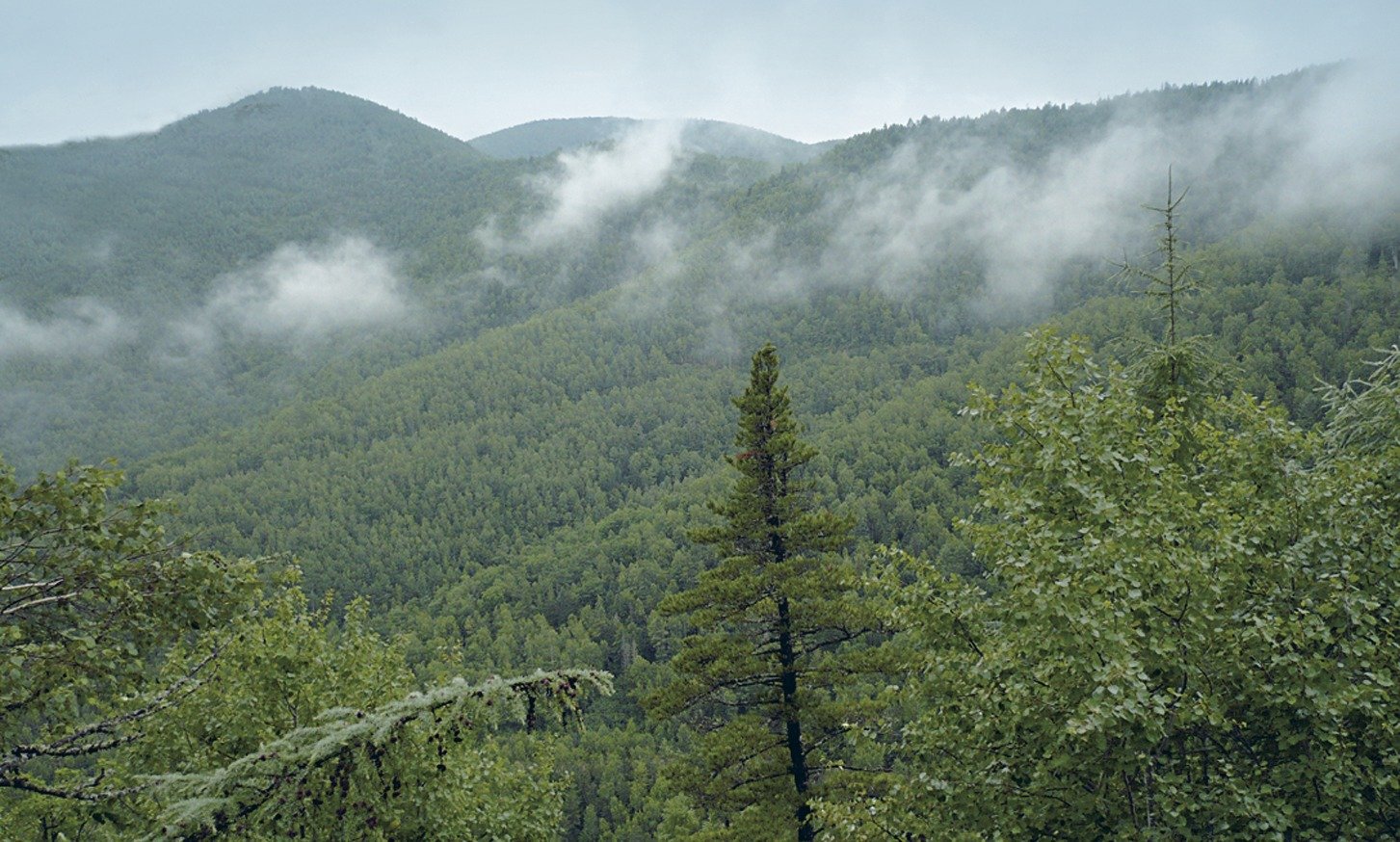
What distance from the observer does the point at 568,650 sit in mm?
113688

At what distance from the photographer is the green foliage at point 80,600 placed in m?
5.00

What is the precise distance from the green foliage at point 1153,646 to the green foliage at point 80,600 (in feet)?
20.7

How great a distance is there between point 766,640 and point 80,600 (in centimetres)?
1254

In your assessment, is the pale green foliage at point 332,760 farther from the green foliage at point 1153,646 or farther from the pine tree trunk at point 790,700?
the pine tree trunk at point 790,700

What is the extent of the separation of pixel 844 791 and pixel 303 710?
10.0 meters

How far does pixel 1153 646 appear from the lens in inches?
239

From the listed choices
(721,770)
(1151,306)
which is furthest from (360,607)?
(1151,306)

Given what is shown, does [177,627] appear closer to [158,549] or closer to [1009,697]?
[158,549]

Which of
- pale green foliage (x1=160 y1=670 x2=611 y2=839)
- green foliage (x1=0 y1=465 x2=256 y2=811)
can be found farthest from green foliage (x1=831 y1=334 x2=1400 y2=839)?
green foliage (x1=0 y1=465 x2=256 y2=811)

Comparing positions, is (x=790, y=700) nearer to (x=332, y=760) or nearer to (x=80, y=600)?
(x=332, y=760)

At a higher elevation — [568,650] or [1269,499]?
[1269,499]

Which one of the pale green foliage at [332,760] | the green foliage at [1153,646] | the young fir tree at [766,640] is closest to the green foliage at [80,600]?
the pale green foliage at [332,760]

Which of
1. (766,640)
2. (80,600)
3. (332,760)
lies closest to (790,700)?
(766,640)

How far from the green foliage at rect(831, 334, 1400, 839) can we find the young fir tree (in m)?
7.26
